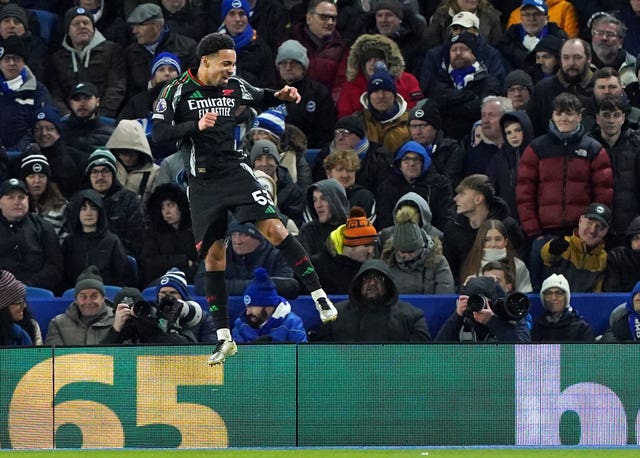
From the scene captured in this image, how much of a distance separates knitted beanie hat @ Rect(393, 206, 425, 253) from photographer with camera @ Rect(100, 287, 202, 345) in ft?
6.53

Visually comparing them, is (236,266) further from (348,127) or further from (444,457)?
(444,457)

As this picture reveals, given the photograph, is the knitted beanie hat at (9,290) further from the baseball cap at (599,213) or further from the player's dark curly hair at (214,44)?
the baseball cap at (599,213)

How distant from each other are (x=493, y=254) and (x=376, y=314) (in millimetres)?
1462

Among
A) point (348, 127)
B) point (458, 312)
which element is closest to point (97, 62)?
point (348, 127)

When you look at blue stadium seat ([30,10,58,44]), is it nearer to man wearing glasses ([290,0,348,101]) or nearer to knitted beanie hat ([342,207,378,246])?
man wearing glasses ([290,0,348,101])

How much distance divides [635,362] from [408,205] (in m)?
2.80

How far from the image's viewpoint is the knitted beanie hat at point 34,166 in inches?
694

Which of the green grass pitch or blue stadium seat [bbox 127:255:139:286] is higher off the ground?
blue stadium seat [bbox 127:255:139:286]

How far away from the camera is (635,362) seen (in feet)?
49.3

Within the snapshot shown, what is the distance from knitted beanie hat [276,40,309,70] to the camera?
18781mm

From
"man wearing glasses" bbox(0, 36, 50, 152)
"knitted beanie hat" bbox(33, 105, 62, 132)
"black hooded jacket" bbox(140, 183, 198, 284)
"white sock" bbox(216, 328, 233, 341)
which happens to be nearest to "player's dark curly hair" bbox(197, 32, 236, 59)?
"white sock" bbox(216, 328, 233, 341)

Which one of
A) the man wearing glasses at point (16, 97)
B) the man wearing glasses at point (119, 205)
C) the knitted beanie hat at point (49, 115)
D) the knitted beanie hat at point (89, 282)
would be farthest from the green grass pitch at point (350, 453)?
the man wearing glasses at point (16, 97)

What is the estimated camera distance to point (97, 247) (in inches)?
672

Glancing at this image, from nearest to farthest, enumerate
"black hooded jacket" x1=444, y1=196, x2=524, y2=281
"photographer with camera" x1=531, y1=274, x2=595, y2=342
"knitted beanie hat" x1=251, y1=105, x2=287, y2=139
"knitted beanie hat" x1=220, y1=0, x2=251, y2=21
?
"photographer with camera" x1=531, y1=274, x2=595, y2=342
"black hooded jacket" x1=444, y1=196, x2=524, y2=281
"knitted beanie hat" x1=251, y1=105, x2=287, y2=139
"knitted beanie hat" x1=220, y1=0, x2=251, y2=21
